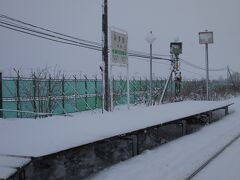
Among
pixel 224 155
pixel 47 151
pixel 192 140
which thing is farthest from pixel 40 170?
pixel 192 140

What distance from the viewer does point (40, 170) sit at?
18.4 ft

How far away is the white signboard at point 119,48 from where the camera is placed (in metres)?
13.1

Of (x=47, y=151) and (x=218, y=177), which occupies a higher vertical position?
(x=47, y=151)

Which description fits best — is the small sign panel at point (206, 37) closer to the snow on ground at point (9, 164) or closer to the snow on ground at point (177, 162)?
the snow on ground at point (177, 162)

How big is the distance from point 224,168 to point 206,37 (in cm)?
1605

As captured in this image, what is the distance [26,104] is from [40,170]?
13538 millimetres

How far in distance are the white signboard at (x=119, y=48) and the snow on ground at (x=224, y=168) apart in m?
6.17

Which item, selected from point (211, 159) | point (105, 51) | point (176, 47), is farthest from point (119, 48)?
point (176, 47)

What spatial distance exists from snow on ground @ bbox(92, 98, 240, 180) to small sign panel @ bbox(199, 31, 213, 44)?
12175 millimetres

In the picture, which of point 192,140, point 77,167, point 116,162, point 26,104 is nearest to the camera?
point 77,167

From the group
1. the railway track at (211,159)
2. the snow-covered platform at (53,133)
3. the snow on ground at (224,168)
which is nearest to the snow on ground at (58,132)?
the snow-covered platform at (53,133)

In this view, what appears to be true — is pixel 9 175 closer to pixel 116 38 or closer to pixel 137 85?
pixel 116 38

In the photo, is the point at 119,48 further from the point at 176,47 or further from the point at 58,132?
the point at 176,47

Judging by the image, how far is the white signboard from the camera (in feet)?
43.0
